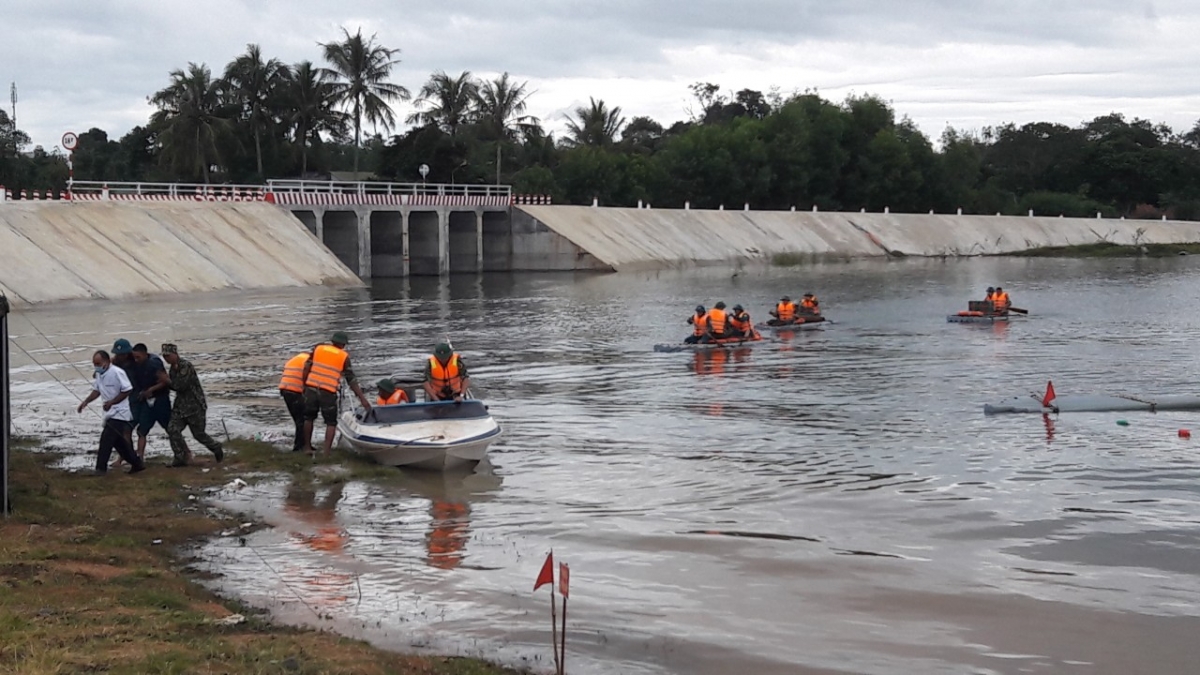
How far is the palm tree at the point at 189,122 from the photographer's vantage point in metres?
74.6

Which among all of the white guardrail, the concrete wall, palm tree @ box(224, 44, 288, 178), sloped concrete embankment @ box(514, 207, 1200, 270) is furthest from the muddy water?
palm tree @ box(224, 44, 288, 178)

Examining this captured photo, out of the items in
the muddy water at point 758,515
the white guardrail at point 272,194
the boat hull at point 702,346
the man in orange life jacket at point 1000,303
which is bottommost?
the muddy water at point 758,515

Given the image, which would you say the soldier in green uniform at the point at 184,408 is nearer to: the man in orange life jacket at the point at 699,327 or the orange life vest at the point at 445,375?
the orange life vest at the point at 445,375

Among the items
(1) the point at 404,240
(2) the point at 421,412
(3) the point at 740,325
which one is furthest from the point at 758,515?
(1) the point at 404,240

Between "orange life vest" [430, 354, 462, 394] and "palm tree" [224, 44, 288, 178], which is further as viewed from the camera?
"palm tree" [224, 44, 288, 178]

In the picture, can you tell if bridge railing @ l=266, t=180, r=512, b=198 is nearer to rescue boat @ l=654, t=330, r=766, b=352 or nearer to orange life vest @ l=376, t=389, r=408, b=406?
rescue boat @ l=654, t=330, r=766, b=352

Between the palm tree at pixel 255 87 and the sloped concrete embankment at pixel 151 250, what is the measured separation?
81.2 feet

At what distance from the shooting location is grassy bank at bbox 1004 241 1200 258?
95.7m

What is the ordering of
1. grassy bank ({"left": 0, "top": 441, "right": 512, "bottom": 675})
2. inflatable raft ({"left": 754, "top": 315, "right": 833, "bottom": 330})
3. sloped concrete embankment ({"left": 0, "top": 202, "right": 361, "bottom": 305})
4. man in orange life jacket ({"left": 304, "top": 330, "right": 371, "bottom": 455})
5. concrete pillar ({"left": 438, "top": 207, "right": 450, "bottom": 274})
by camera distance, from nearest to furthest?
grassy bank ({"left": 0, "top": 441, "right": 512, "bottom": 675})
man in orange life jacket ({"left": 304, "top": 330, "right": 371, "bottom": 455})
inflatable raft ({"left": 754, "top": 315, "right": 833, "bottom": 330})
sloped concrete embankment ({"left": 0, "top": 202, "right": 361, "bottom": 305})
concrete pillar ({"left": 438, "top": 207, "right": 450, "bottom": 274})

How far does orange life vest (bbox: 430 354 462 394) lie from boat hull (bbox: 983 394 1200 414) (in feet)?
30.9

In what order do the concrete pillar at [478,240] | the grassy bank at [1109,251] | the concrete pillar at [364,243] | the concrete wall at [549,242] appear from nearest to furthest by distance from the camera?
the concrete pillar at [364,243]
the concrete wall at [549,242]
the concrete pillar at [478,240]
the grassy bank at [1109,251]

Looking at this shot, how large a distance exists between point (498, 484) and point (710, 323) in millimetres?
16008

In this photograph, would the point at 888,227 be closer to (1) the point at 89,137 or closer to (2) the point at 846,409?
(1) the point at 89,137

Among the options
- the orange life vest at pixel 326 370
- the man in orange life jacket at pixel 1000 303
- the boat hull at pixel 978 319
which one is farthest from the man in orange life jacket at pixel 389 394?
the man in orange life jacket at pixel 1000 303
